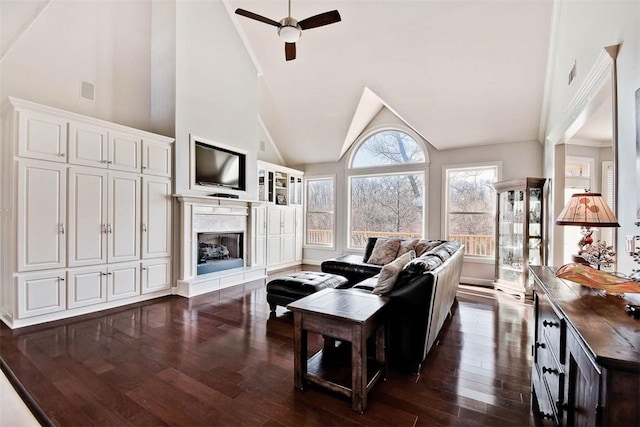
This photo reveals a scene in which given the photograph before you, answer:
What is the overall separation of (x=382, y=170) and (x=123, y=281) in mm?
5141

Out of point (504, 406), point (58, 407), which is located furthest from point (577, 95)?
point (58, 407)

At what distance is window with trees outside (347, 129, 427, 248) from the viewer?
6344 millimetres

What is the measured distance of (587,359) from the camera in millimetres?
994

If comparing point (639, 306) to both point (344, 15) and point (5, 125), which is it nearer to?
point (344, 15)

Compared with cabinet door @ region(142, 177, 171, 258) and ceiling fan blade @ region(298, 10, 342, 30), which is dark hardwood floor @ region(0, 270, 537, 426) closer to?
cabinet door @ region(142, 177, 171, 258)

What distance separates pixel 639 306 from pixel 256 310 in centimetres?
361

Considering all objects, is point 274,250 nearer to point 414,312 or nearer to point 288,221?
point 288,221

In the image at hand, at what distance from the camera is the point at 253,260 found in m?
5.91

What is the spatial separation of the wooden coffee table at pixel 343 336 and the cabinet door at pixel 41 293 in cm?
318

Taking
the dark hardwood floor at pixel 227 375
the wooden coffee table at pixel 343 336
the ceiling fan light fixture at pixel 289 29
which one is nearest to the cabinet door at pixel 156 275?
the dark hardwood floor at pixel 227 375

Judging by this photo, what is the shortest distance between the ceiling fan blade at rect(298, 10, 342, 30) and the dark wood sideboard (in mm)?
3185

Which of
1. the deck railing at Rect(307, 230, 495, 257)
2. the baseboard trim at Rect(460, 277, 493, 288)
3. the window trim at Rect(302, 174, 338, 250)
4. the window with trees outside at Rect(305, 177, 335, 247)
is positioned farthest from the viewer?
the window with trees outside at Rect(305, 177, 335, 247)

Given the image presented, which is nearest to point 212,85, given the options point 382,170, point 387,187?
point 382,170

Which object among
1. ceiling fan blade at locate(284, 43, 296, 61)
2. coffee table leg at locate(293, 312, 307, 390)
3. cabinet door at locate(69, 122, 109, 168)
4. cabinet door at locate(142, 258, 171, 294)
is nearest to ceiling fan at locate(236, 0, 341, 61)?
ceiling fan blade at locate(284, 43, 296, 61)
